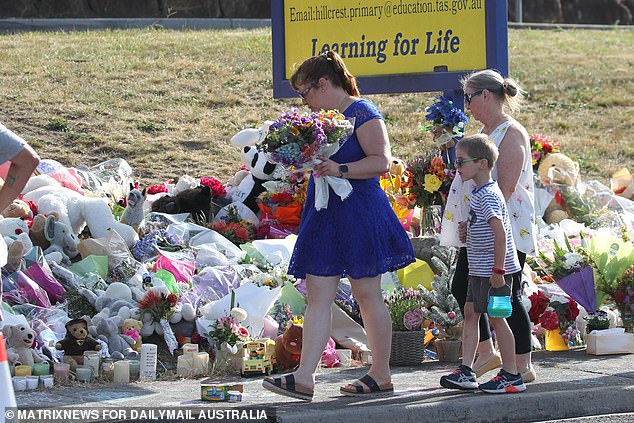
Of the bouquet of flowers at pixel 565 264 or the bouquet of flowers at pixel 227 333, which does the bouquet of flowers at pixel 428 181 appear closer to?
the bouquet of flowers at pixel 565 264

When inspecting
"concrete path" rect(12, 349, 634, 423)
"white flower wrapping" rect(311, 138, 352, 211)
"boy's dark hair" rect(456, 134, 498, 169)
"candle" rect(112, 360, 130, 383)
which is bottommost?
"concrete path" rect(12, 349, 634, 423)

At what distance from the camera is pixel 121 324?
22.1ft

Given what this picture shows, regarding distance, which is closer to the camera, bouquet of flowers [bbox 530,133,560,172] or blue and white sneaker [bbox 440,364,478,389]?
blue and white sneaker [bbox 440,364,478,389]

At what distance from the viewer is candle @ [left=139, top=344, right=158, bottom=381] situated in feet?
20.4

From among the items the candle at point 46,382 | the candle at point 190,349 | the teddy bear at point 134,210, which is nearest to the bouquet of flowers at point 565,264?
the candle at point 190,349

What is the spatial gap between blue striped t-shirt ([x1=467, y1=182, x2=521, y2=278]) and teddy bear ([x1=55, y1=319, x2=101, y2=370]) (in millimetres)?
2219

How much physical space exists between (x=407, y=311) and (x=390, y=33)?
2836 millimetres

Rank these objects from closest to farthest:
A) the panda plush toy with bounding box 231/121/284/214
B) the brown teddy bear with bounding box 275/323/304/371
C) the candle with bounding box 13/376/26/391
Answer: the candle with bounding box 13/376/26/391 → the brown teddy bear with bounding box 275/323/304/371 → the panda plush toy with bounding box 231/121/284/214

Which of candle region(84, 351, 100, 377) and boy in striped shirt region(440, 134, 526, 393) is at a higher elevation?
boy in striped shirt region(440, 134, 526, 393)

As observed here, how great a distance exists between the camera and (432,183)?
25.3 ft

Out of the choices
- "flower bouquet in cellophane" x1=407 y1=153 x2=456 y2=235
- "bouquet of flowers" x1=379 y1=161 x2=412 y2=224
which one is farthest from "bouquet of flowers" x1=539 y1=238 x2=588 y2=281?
"bouquet of flowers" x1=379 y1=161 x2=412 y2=224

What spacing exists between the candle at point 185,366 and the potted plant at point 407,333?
118 cm

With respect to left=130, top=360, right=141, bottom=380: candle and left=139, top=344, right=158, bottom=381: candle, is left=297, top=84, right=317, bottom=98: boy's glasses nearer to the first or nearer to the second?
left=139, top=344, right=158, bottom=381: candle

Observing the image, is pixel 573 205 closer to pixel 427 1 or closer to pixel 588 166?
pixel 427 1
